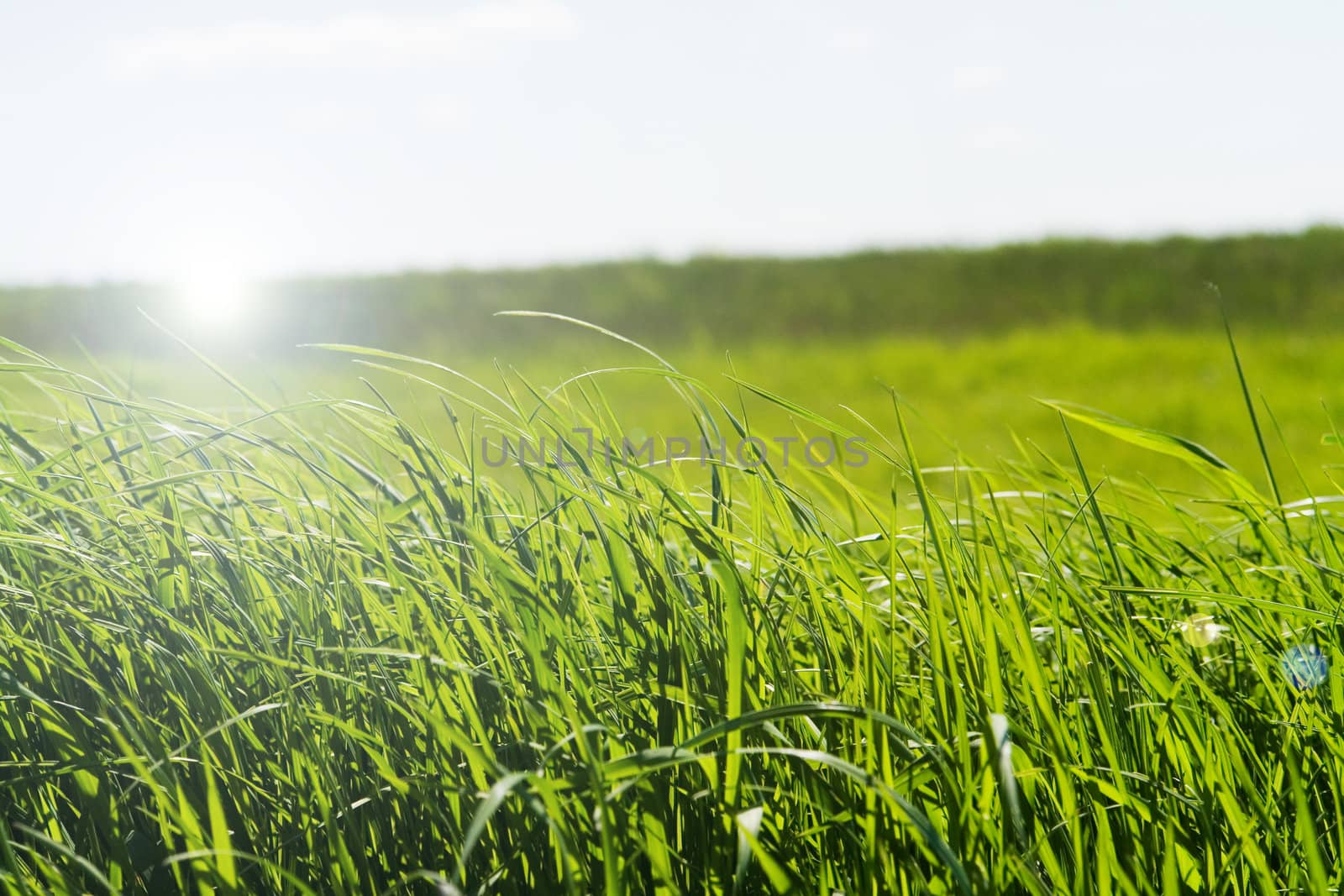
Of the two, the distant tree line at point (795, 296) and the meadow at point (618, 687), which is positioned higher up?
the distant tree line at point (795, 296)

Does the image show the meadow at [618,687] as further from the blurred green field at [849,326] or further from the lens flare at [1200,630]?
the blurred green field at [849,326]

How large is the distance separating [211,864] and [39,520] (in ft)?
1.83

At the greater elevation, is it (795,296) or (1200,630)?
(795,296)

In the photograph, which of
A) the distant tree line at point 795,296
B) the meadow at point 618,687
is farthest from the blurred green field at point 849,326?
the meadow at point 618,687

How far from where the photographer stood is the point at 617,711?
0.68 m

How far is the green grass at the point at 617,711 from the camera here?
0.54 meters

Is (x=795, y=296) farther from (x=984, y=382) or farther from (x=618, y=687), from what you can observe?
(x=618, y=687)

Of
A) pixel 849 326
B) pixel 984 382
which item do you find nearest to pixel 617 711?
pixel 984 382

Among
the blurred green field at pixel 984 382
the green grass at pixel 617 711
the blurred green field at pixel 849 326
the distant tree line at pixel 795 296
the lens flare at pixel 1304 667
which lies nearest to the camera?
the green grass at pixel 617 711

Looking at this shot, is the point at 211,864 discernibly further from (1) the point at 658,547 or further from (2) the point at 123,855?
(1) the point at 658,547

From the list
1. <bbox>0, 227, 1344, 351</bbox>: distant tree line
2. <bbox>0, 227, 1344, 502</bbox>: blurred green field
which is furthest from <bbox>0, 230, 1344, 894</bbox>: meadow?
<bbox>0, 227, 1344, 351</bbox>: distant tree line

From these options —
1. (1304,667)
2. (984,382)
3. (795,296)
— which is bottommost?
(984,382)

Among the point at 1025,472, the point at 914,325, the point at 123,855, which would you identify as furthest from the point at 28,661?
the point at 914,325

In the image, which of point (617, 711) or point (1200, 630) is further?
point (1200, 630)
